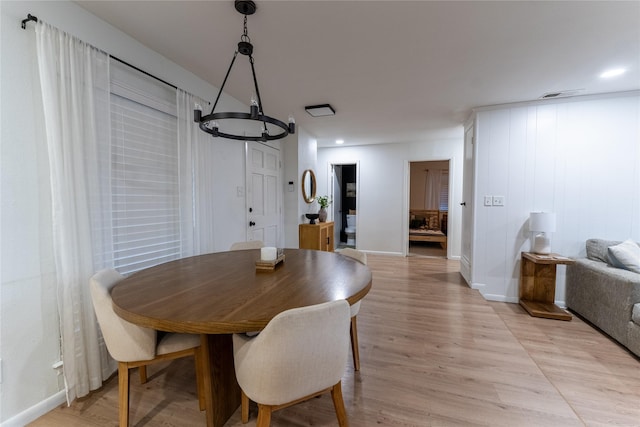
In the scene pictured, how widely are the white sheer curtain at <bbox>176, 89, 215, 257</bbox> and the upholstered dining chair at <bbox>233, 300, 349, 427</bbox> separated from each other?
5.34 feet

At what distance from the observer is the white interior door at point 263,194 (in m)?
3.50

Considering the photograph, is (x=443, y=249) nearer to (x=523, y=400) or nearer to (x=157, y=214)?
(x=523, y=400)

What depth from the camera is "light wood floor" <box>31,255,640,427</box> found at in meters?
1.48

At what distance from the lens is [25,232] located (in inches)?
55.8

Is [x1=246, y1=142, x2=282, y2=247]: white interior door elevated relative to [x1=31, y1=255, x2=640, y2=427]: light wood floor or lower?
elevated

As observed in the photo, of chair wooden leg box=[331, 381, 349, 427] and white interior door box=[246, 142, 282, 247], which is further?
white interior door box=[246, 142, 282, 247]

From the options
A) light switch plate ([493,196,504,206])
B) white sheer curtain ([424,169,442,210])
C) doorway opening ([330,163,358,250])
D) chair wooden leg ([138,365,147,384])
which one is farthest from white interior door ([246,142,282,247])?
white sheer curtain ([424,169,442,210])

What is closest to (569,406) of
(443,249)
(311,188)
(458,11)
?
(458,11)

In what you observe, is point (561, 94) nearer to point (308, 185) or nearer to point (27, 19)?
point (308, 185)

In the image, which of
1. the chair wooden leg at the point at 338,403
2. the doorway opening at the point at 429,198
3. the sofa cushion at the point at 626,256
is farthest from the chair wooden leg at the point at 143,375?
the doorway opening at the point at 429,198

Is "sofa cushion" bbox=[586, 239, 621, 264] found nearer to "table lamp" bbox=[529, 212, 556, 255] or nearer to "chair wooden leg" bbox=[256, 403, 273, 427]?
"table lamp" bbox=[529, 212, 556, 255]

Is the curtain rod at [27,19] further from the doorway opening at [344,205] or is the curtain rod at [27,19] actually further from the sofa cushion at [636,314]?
the doorway opening at [344,205]

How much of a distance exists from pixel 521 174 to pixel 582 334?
71.8 inches

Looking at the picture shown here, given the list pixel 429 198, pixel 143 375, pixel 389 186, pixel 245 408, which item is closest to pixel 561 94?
pixel 389 186
